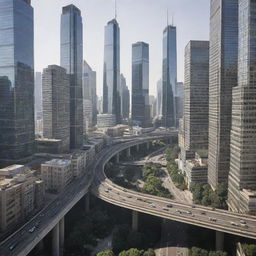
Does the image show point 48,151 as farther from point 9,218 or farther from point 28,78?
point 9,218

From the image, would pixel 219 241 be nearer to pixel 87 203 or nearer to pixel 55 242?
pixel 55 242

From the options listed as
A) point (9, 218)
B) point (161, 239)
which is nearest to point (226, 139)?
point (161, 239)

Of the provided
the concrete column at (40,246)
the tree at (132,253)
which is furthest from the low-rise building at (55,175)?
the tree at (132,253)

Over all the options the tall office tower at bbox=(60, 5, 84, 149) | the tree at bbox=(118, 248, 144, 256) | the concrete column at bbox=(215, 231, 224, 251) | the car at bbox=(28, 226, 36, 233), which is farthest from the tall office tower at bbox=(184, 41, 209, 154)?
the car at bbox=(28, 226, 36, 233)

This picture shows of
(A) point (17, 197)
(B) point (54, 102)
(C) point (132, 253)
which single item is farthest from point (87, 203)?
(B) point (54, 102)

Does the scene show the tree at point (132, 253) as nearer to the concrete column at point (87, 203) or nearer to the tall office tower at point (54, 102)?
the concrete column at point (87, 203)
